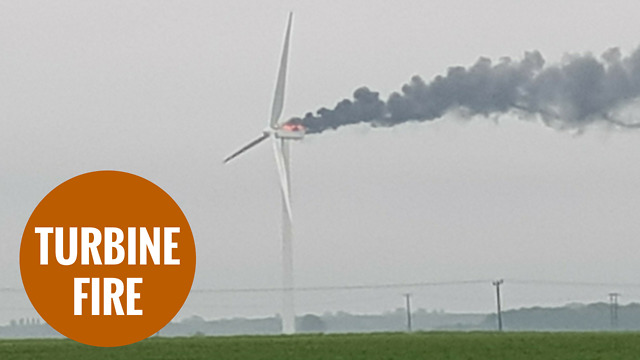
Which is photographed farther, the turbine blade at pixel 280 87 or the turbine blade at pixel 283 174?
the turbine blade at pixel 280 87

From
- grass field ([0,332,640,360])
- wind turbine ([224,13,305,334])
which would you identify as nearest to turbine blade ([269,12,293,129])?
wind turbine ([224,13,305,334])

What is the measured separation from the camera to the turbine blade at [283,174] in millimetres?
101438

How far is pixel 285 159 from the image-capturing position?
355 feet

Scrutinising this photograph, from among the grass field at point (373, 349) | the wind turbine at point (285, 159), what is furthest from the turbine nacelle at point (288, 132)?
the grass field at point (373, 349)

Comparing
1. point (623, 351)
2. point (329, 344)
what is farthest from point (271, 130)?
point (623, 351)

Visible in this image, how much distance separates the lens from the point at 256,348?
72.7 m

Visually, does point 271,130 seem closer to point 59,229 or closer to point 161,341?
point 161,341

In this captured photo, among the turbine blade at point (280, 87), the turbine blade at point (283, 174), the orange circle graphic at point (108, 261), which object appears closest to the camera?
the orange circle graphic at point (108, 261)

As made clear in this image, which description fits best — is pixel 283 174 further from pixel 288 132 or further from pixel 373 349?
pixel 373 349

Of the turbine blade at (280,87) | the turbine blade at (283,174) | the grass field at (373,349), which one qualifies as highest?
the turbine blade at (280,87)

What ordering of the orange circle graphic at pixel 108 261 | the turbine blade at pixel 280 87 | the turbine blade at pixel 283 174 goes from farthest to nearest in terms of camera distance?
the turbine blade at pixel 280 87 → the turbine blade at pixel 283 174 → the orange circle graphic at pixel 108 261

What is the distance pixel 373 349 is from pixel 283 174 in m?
35.1

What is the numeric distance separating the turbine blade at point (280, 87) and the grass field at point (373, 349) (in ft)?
85.8

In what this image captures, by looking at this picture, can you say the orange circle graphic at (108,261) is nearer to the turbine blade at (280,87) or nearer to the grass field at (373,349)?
the grass field at (373,349)
